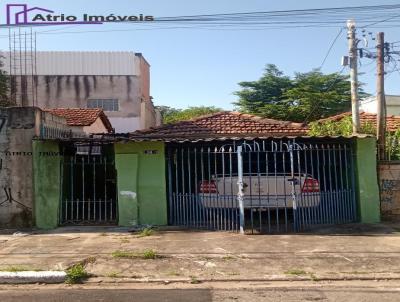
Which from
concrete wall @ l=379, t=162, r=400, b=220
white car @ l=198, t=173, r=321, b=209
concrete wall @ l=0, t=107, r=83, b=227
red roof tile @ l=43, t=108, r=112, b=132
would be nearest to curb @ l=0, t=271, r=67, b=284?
concrete wall @ l=0, t=107, r=83, b=227

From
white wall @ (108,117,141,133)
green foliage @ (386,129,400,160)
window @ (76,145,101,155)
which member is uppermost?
white wall @ (108,117,141,133)

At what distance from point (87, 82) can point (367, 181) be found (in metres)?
22.0

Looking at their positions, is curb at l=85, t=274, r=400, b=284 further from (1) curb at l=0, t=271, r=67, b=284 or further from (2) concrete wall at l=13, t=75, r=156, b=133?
(2) concrete wall at l=13, t=75, r=156, b=133

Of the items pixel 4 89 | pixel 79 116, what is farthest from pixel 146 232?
pixel 4 89

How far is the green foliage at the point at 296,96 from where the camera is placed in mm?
28516

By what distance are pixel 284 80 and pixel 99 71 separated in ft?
37.7

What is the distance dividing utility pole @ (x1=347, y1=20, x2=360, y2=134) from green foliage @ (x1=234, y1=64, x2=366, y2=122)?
1426 cm

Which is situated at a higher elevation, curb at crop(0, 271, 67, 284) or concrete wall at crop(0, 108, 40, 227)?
concrete wall at crop(0, 108, 40, 227)

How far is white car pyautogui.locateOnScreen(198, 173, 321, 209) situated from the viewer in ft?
34.9

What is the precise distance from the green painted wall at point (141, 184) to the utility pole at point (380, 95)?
5273mm

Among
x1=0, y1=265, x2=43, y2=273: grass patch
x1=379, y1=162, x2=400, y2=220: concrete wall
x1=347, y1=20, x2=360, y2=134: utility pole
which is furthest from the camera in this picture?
x1=347, y1=20, x2=360, y2=134: utility pole

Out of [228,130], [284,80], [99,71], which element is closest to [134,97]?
[99,71]

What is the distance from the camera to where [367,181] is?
37.0ft

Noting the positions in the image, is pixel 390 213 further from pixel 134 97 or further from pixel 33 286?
pixel 134 97
